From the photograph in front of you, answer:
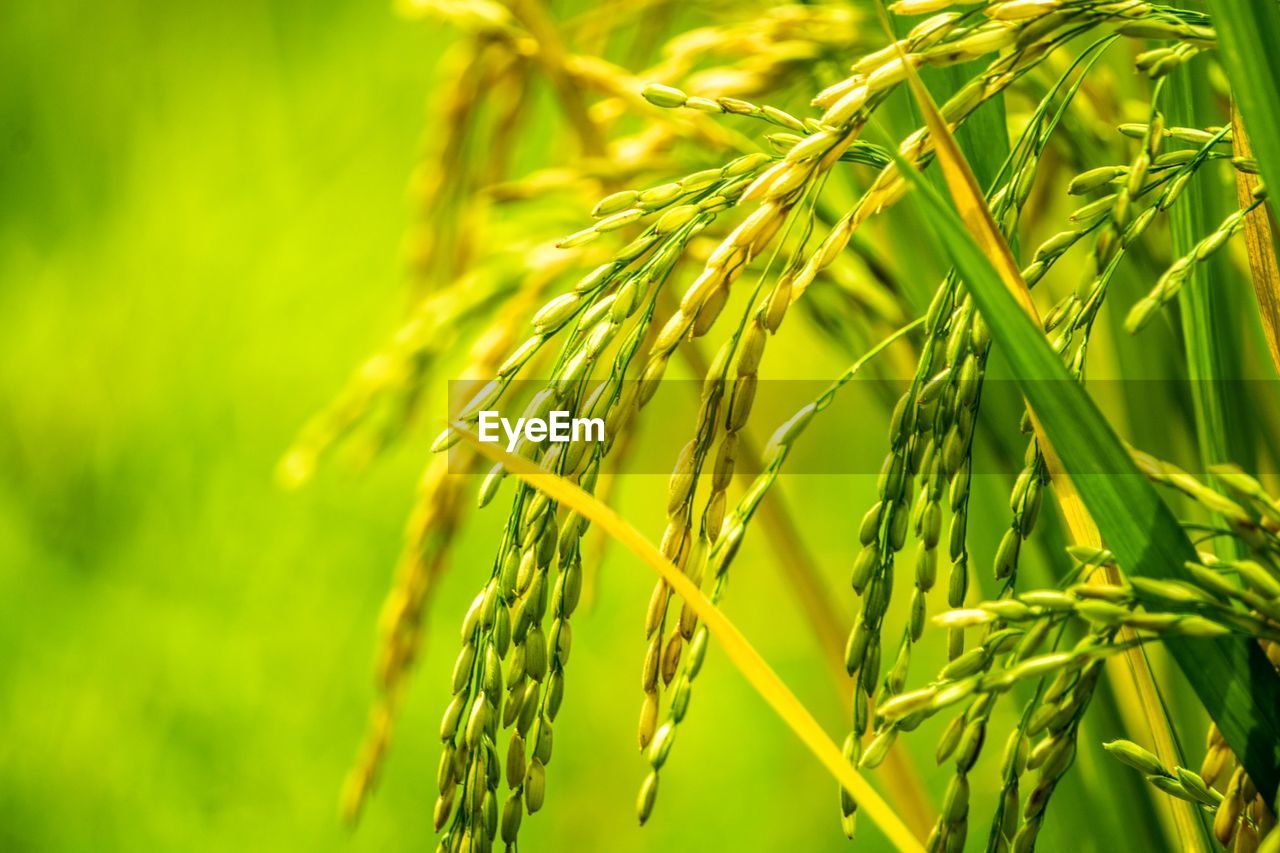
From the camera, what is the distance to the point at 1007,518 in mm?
409

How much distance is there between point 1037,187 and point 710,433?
423mm

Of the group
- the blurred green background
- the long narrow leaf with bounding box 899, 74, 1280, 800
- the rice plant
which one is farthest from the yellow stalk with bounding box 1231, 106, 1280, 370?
the blurred green background

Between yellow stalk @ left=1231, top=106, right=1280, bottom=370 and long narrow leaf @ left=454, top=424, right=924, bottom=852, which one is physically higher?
yellow stalk @ left=1231, top=106, right=1280, bottom=370

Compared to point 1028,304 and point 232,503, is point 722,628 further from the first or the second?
point 232,503

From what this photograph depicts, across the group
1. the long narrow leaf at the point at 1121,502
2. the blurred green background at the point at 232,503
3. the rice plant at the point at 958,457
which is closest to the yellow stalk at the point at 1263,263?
the rice plant at the point at 958,457

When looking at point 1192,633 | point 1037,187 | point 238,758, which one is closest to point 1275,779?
point 1192,633

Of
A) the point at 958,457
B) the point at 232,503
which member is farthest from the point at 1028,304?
the point at 232,503

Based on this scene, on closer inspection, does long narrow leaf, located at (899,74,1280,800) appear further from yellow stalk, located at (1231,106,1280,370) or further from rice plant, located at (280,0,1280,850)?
yellow stalk, located at (1231,106,1280,370)

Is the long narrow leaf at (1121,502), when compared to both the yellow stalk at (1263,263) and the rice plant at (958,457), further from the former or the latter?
the yellow stalk at (1263,263)

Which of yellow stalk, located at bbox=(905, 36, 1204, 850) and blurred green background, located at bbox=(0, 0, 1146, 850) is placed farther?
blurred green background, located at bbox=(0, 0, 1146, 850)

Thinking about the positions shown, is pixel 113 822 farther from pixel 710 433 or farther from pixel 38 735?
pixel 710 433

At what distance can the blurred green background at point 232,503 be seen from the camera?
95 cm

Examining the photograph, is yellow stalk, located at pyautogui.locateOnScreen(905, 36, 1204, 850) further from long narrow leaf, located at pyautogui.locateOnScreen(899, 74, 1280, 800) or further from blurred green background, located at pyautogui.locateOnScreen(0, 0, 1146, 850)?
blurred green background, located at pyautogui.locateOnScreen(0, 0, 1146, 850)

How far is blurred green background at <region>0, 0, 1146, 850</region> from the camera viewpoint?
3.12ft
